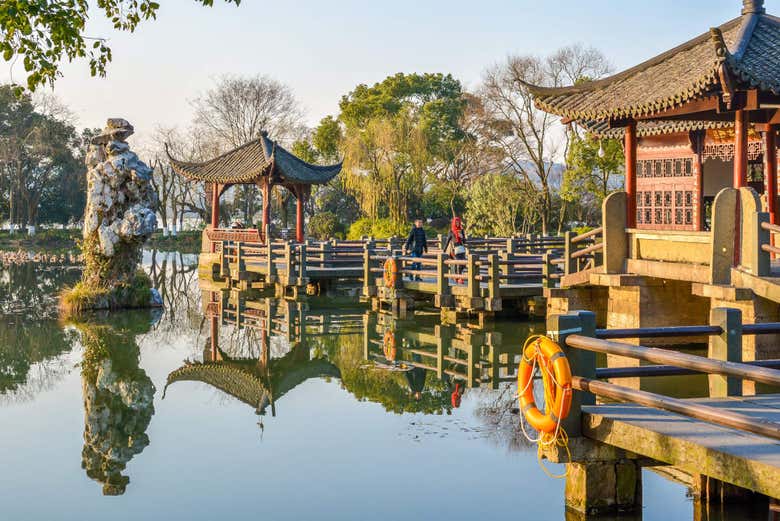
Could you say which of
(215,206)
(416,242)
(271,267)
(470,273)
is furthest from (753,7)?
(215,206)

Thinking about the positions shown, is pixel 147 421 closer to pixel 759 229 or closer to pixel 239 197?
pixel 759 229

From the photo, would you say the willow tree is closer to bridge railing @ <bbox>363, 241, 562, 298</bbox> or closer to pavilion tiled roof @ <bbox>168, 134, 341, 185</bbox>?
pavilion tiled roof @ <bbox>168, 134, 341, 185</bbox>

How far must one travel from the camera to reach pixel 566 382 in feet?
21.0

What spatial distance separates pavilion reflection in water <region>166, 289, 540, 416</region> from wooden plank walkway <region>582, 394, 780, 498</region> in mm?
4811

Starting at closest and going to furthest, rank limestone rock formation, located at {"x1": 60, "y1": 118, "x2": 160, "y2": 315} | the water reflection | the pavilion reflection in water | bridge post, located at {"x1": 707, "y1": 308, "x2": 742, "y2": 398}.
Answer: bridge post, located at {"x1": 707, "y1": 308, "x2": 742, "y2": 398} < the pavilion reflection in water < the water reflection < limestone rock formation, located at {"x1": 60, "y1": 118, "x2": 160, "y2": 315}

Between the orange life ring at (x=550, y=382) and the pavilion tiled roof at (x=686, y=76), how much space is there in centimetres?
629

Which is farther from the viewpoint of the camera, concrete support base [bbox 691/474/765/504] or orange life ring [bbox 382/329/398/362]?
orange life ring [bbox 382/329/398/362]

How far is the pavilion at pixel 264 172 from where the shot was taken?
3198 cm

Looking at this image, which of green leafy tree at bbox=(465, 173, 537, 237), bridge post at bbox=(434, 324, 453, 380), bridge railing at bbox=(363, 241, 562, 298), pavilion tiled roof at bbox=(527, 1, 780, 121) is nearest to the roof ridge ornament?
pavilion tiled roof at bbox=(527, 1, 780, 121)

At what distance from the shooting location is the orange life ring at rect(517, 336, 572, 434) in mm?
6418

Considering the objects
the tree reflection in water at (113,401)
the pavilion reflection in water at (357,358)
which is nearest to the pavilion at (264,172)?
the pavilion reflection in water at (357,358)

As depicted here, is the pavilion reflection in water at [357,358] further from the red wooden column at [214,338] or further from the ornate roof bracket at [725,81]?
the ornate roof bracket at [725,81]

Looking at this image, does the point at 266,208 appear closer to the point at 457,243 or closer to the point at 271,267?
the point at 271,267

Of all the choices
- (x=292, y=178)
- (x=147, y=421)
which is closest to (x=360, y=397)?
(x=147, y=421)
